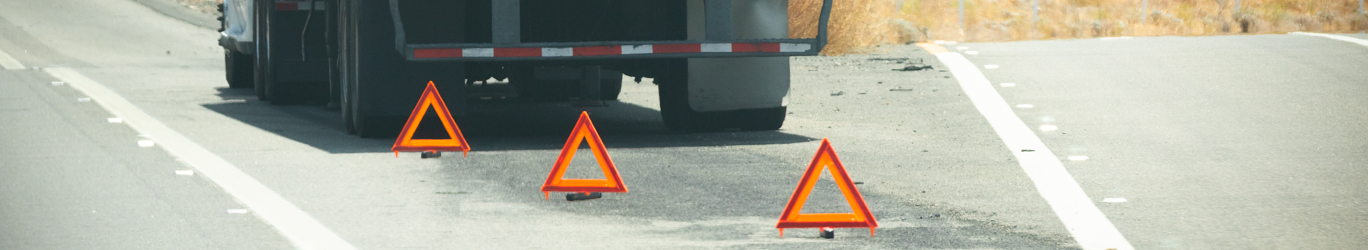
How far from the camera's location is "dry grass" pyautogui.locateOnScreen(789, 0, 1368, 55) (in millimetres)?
21594

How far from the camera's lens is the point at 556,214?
22.4ft

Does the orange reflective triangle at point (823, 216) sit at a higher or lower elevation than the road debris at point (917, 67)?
higher

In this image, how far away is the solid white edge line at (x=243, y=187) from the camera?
6168mm

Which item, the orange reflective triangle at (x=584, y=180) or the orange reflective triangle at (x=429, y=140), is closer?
the orange reflective triangle at (x=584, y=180)

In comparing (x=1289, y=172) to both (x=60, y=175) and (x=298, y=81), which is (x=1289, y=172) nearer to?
(x=60, y=175)

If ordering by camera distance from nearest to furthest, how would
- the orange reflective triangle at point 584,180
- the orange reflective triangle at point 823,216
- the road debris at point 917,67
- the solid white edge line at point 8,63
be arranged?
the orange reflective triangle at point 823,216 → the orange reflective triangle at point 584,180 → the road debris at point 917,67 → the solid white edge line at point 8,63

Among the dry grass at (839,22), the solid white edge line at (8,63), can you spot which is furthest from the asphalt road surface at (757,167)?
the dry grass at (839,22)

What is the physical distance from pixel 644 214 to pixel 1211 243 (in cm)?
245

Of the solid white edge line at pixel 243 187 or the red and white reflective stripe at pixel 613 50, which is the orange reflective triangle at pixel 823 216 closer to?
the solid white edge line at pixel 243 187

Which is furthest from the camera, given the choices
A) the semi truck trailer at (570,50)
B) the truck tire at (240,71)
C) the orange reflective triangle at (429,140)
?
the truck tire at (240,71)

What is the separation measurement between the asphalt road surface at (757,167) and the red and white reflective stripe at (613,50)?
640mm

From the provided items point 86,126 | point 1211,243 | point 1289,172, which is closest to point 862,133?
point 1289,172

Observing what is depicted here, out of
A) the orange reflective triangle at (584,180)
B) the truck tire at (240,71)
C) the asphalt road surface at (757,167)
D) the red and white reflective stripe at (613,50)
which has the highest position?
the red and white reflective stripe at (613,50)

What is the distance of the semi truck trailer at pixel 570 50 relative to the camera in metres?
9.73
